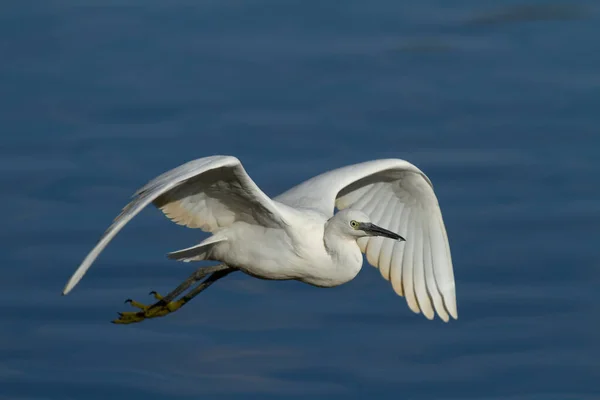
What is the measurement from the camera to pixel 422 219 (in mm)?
17344

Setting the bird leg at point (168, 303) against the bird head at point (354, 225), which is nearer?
→ the bird head at point (354, 225)

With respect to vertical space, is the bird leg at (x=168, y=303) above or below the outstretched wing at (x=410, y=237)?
below

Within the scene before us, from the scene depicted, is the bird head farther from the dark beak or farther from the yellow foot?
the yellow foot

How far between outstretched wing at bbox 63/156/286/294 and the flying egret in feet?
0.04

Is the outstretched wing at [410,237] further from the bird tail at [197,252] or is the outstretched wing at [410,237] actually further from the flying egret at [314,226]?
the bird tail at [197,252]

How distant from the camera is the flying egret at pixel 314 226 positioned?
15.3 metres

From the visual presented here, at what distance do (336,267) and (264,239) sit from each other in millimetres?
823

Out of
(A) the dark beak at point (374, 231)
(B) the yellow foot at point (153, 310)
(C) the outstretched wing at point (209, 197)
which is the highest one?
(C) the outstretched wing at point (209, 197)

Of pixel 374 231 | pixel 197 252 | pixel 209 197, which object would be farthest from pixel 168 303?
pixel 374 231

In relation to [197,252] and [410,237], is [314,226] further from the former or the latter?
[410,237]

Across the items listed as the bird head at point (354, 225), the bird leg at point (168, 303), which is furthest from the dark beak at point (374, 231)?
the bird leg at point (168, 303)

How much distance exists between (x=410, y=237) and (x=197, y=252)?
269cm

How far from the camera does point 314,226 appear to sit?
50.8 feet

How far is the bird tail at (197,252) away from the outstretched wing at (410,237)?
1.20m
